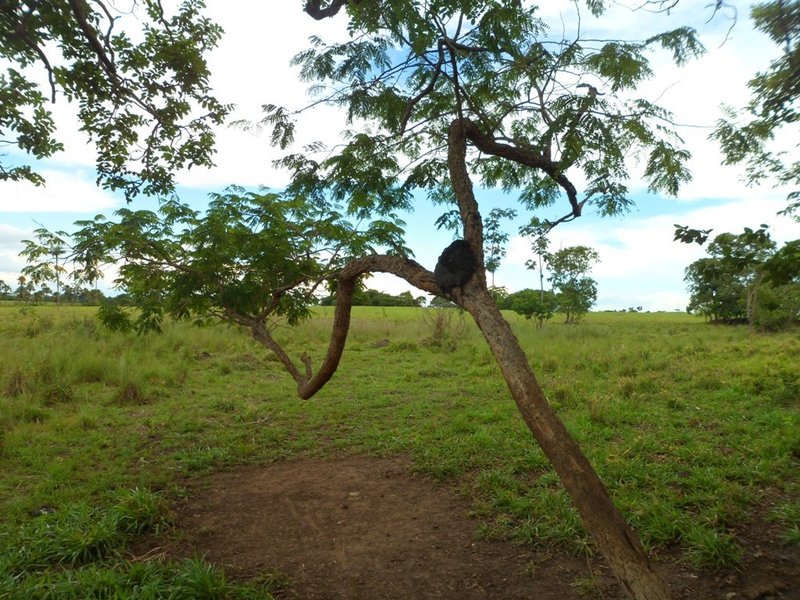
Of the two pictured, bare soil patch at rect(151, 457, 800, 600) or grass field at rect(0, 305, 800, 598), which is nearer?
bare soil patch at rect(151, 457, 800, 600)

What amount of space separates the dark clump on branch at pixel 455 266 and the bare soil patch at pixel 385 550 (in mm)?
2054

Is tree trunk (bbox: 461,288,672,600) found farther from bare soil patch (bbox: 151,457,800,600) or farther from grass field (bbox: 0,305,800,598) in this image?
grass field (bbox: 0,305,800,598)

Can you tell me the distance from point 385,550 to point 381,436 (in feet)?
10.2

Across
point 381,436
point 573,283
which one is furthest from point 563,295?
point 381,436

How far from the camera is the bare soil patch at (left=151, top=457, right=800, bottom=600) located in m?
3.50

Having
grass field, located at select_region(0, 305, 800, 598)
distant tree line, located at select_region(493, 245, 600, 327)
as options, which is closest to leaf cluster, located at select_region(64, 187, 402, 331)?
grass field, located at select_region(0, 305, 800, 598)

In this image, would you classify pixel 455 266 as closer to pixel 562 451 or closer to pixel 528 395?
pixel 528 395

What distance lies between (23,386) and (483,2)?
9077 mm

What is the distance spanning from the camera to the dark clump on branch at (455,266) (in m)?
3.35

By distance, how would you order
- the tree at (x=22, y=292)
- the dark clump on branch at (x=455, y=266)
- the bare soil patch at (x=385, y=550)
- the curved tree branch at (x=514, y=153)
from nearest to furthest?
the dark clump on branch at (x=455, y=266)
the bare soil patch at (x=385, y=550)
the curved tree branch at (x=514, y=153)
the tree at (x=22, y=292)

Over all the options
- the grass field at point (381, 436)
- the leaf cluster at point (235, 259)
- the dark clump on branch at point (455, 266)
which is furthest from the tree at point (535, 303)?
the dark clump on branch at point (455, 266)

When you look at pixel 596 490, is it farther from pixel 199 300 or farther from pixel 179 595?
pixel 199 300

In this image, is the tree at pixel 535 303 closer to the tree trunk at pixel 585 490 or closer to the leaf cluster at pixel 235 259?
the leaf cluster at pixel 235 259

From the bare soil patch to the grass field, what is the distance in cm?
22
